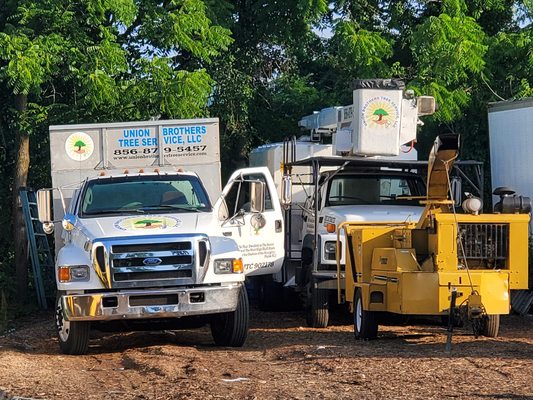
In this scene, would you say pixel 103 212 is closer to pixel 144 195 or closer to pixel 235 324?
pixel 144 195

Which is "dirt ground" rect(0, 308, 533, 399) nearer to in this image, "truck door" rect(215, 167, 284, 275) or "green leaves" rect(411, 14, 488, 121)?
"truck door" rect(215, 167, 284, 275)

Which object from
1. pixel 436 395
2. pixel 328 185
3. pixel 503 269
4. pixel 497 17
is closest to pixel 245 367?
pixel 436 395

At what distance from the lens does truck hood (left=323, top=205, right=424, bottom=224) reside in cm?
1514

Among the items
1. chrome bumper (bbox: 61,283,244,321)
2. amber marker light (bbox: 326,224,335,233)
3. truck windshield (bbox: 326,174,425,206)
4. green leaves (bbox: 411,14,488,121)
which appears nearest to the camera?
chrome bumper (bbox: 61,283,244,321)

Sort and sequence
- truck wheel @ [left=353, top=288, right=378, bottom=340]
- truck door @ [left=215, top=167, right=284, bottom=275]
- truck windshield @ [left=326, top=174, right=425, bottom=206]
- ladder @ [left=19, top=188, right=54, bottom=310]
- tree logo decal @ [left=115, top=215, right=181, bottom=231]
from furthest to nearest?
ladder @ [left=19, top=188, right=54, bottom=310] → truck windshield @ [left=326, top=174, right=425, bottom=206] → truck door @ [left=215, top=167, right=284, bottom=275] → truck wheel @ [left=353, top=288, right=378, bottom=340] → tree logo decal @ [left=115, top=215, right=181, bottom=231]

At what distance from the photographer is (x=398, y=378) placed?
995 cm

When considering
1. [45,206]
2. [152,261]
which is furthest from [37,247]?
[152,261]

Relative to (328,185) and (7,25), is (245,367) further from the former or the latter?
(7,25)

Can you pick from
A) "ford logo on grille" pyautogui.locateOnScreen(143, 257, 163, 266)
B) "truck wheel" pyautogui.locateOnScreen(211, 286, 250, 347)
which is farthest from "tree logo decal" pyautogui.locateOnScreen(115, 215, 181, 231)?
"truck wheel" pyautogui.locateOnScreen(211, 286, 250, 347)

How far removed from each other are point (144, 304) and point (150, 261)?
1.62 ft

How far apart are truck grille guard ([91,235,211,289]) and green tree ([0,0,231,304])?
7195 millimetres

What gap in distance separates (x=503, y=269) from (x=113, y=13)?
33.2 feet

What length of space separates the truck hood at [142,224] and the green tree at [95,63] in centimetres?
630

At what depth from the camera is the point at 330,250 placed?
49.8 ft
